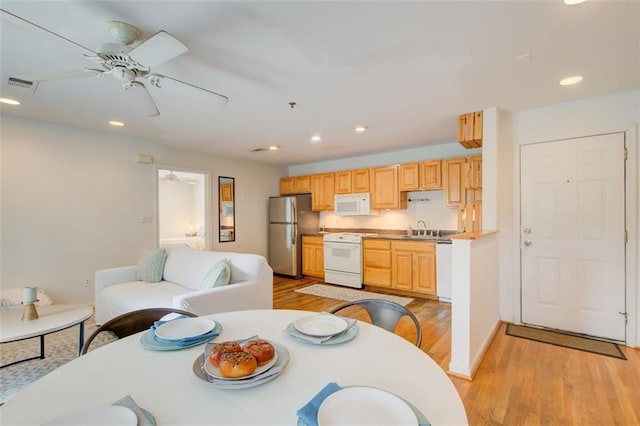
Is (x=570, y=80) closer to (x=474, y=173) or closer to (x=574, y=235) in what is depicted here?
(x=574, y=235)

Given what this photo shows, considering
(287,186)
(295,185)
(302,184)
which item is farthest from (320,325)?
(287,186)

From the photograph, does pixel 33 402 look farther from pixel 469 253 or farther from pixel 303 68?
pixel 469 253

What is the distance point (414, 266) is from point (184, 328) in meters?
3.79

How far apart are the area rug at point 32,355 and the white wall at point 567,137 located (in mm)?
4272

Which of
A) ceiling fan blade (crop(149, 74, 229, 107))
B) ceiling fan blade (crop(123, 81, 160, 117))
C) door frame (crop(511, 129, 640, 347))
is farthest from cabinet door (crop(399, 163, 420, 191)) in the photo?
ceiling fan blade (crop(123, 81, 160, 117))

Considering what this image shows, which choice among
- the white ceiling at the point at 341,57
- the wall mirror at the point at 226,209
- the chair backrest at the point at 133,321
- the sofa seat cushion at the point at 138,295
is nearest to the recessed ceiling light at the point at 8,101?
the white ceiling at the point at 341,57

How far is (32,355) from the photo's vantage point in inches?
100

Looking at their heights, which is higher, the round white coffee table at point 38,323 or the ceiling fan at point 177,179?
the ceiling fan at point 177,179

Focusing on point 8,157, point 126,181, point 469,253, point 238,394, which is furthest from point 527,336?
point 8,157

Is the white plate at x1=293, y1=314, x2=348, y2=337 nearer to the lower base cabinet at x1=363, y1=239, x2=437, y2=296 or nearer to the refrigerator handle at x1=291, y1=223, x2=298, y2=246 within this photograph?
the lower base cabinet at x1=363, y1=239, x2=437, y2=296

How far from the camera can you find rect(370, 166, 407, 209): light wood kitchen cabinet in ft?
16.0

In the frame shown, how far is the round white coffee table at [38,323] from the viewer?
195 centimetres

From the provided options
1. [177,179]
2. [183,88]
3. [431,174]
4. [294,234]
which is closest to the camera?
[183,88]

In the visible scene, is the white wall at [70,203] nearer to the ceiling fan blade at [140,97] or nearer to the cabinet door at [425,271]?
the ceiling fan blade at [140,97]
